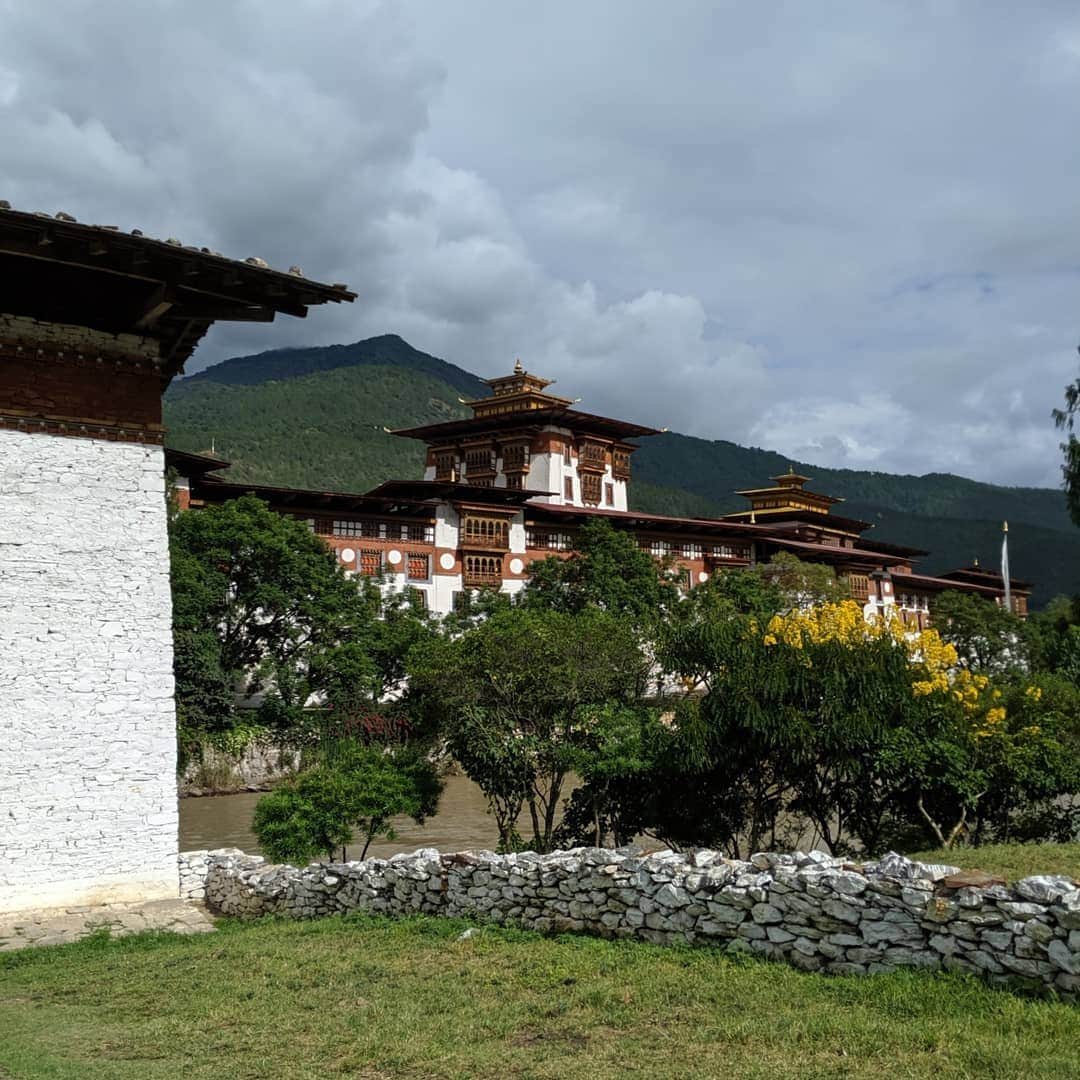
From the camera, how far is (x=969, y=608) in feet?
175

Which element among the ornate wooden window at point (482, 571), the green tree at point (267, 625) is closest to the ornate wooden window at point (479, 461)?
the ornate wooden window at point (482, 571)

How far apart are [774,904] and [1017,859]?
3.58 metres

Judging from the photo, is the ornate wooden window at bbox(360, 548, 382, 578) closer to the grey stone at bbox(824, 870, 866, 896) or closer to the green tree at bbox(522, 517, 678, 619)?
the green tree at bbox(522, 517, 678, 619)

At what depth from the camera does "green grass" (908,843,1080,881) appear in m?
8.79

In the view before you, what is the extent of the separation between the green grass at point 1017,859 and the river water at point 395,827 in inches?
394

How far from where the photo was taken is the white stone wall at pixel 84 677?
10.4 meters

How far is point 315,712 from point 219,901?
19728mm

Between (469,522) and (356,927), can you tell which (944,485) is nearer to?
(469,522)

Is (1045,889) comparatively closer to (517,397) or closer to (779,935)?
(779,935)

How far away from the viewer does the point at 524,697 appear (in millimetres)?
17125

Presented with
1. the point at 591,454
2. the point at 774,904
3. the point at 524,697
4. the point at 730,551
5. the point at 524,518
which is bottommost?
the point at 774,904

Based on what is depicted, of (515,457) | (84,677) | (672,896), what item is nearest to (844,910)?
(672,896)

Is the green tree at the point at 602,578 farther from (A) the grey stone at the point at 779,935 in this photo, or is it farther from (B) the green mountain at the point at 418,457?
(B) the green mountain at the point at 418,457

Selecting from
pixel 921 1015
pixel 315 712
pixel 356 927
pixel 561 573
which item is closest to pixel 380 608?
pixel 315 712
